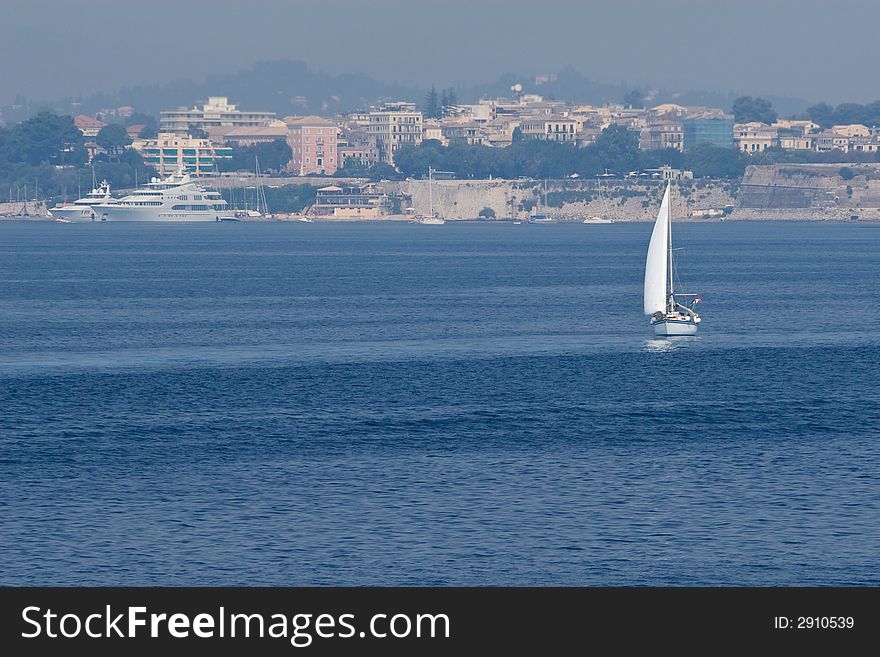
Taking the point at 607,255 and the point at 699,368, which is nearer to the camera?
the point at 699,368

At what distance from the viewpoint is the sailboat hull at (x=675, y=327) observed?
74.5 meters

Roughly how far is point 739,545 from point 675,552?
56.4 inches

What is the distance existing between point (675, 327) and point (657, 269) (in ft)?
9.92

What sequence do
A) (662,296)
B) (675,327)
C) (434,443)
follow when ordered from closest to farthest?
(434,443) → (675,327) → (662,296)

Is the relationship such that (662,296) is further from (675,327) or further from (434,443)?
(434,443)

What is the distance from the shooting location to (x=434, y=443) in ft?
144

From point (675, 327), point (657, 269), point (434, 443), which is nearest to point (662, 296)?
point (657, 269)

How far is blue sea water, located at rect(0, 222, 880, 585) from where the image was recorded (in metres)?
29.3

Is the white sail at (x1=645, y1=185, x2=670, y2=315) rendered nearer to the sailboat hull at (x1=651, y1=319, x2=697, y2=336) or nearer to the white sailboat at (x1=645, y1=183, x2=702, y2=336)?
the white sailboat at (x1=645, y1=183, x2=702, y2=336)

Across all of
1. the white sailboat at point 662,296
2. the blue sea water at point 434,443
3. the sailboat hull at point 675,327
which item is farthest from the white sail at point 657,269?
the blue sea water at point 434,443
